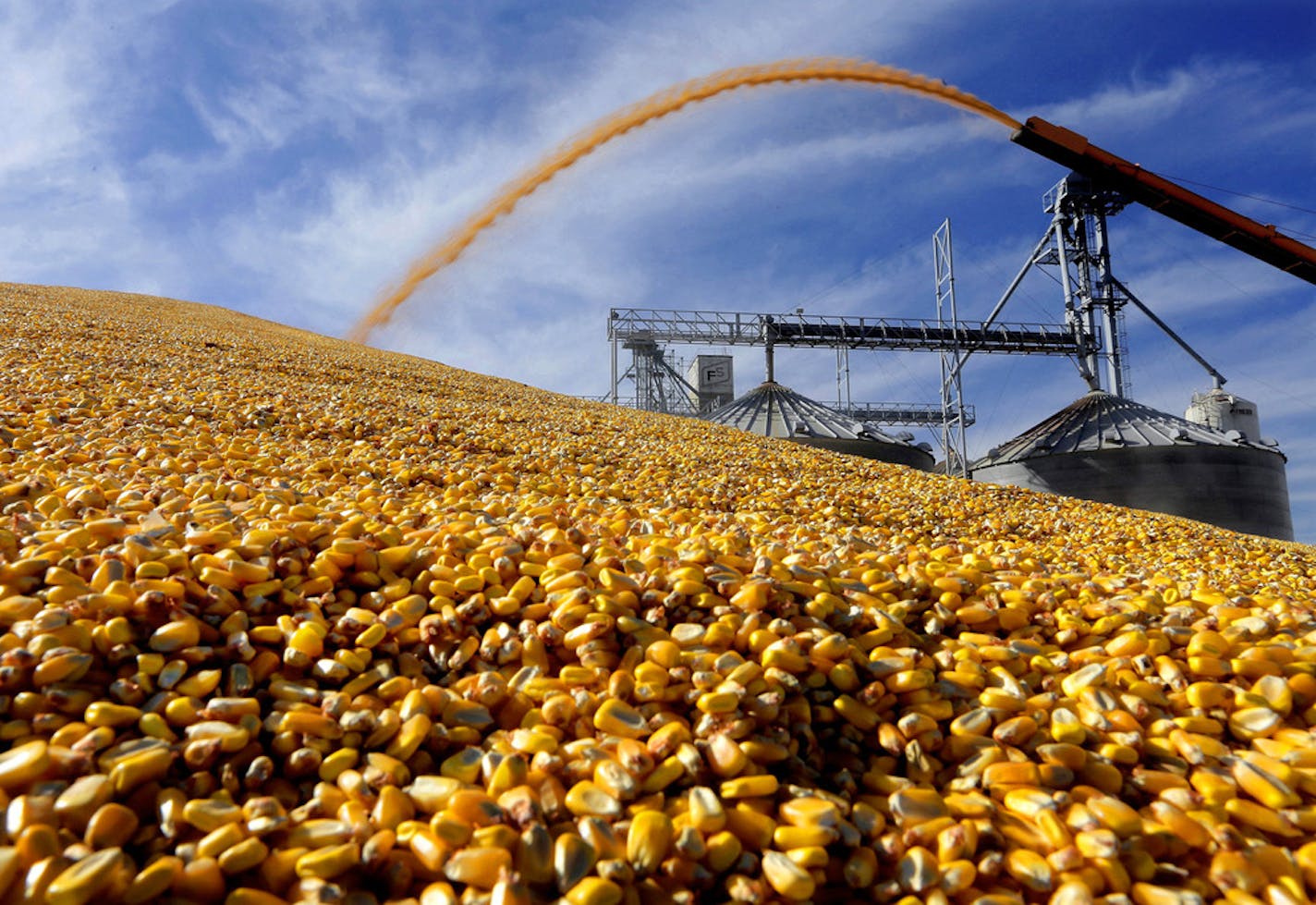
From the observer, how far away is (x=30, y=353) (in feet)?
23.1

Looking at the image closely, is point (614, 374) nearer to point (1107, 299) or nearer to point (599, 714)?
point (1107, 299)

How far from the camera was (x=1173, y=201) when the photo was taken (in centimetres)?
1659

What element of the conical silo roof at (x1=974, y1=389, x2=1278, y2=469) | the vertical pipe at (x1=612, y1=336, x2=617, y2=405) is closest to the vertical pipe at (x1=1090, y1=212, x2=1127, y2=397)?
the conical silo roof at (x1=974, y1=389, x2=1278, y2=469)

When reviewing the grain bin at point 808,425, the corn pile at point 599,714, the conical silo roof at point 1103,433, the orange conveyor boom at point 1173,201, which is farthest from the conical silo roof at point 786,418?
the corn pile at point 599,714

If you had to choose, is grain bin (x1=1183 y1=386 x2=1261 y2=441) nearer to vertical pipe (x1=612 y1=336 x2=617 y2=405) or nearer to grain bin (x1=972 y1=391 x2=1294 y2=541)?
grain bin (x1=972 y1=391 x2=1294 y2=541)

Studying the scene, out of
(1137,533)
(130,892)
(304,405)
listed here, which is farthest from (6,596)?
(1137,533)

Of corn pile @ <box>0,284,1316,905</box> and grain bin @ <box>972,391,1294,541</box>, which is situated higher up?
grain bin @ <box>972,391,1294,541</box>

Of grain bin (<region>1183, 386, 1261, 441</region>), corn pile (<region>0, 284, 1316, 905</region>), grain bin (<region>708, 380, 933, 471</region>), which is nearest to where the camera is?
corn pile (<region>0, 284, 1316, 905</region>)

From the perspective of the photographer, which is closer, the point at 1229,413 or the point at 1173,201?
the point at 1173,201

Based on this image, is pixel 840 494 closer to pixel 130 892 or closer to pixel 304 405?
pixel 304 405

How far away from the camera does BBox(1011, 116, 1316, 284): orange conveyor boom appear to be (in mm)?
16188

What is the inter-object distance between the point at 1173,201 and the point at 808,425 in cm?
896

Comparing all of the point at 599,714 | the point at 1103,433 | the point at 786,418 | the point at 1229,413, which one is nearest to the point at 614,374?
the point at 786,418

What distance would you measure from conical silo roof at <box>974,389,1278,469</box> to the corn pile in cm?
1378
